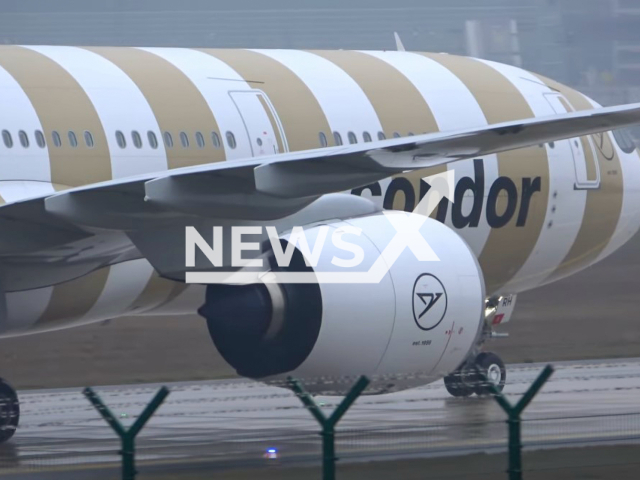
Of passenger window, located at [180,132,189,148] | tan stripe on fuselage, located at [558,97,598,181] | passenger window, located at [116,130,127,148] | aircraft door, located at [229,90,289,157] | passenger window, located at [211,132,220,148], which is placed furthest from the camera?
tan stripe on fuselage, located at [558,97,598,181]

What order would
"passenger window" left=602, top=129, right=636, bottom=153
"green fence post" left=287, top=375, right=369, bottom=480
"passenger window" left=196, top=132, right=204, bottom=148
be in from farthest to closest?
"passenger window" left=602, top=129, right=636, bottom=153, "passenger window" left=196, top=132, right=204, bottom=148, "green fence post" left=287, top=375, right=369, bottom=480

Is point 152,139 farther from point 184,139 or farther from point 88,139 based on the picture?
point 88,139

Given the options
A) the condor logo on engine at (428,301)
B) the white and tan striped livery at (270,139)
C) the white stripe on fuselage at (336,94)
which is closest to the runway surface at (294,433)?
the condor logo on engine at (428,301)

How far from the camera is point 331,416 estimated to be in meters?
8.82

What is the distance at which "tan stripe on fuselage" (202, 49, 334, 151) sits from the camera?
49.6 feet

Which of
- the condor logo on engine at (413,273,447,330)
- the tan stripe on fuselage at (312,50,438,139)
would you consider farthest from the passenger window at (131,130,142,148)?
the tan stripe on fuselage at (312,50,438,139)

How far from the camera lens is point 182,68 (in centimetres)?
1477

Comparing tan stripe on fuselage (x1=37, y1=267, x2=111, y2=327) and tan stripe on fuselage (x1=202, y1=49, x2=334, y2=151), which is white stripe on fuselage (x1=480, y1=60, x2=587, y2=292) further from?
tan stripe on fuselage (x1=37, y1=267, x2=111, y2=327)

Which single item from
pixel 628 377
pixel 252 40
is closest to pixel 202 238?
pixel 628 377

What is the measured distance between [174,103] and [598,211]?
6.07m

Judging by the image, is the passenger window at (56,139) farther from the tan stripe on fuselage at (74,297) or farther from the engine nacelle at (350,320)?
the engine nacelle at (350,320)

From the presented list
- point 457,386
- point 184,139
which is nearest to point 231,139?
point 184,139

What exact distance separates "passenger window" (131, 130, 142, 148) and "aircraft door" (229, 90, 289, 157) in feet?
4.27

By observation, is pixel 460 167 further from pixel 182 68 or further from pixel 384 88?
pixel 182 68
